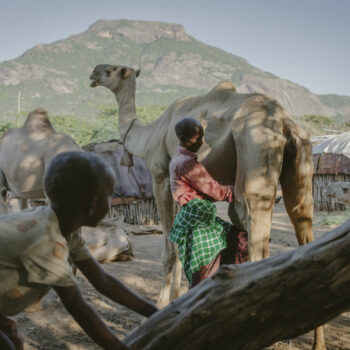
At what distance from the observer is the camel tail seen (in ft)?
11.2

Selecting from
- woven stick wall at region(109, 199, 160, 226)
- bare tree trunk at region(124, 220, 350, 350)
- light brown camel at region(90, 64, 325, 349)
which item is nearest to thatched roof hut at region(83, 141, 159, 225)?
woven stick wall at region(109, 199, 160, 226)

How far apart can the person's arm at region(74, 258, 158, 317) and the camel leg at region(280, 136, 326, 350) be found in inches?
75.8

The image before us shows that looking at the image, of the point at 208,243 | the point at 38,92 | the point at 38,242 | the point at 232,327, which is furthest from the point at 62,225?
the point at 38,92

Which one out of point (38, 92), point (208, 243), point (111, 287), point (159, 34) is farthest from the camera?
point (159, 34)

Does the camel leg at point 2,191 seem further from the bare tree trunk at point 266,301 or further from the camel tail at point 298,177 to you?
the bare tree trunk at point 266,301

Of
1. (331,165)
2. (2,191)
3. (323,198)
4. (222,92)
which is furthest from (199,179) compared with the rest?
(323,198)

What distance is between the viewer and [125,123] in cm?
562

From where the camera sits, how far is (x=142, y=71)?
101m

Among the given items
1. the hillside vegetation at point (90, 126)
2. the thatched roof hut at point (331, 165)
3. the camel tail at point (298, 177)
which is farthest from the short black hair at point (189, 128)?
the hillside vegetation at point (90, 126)

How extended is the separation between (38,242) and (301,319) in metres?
0.97

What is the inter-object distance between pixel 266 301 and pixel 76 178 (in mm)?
799

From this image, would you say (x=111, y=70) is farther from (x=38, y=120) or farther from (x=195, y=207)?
(x=195, y=207)

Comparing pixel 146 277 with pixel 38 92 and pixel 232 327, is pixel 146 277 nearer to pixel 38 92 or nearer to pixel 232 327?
pixel 232 327

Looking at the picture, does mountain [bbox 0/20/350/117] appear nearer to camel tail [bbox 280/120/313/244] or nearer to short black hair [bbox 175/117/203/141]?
short black hair [bbox 175/117/203/141]
